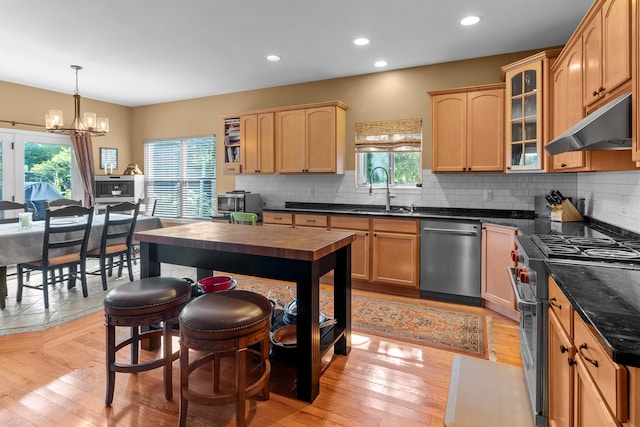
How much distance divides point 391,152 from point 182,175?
3891mm

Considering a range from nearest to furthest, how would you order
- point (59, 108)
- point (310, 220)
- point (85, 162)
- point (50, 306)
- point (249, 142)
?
point (50, 306)
point (310, 220)
point (249, 142)
point (59, 108)
point (85, 162)

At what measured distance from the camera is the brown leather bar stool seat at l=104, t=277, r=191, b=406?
192 cm

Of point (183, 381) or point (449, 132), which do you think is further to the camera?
point (449, 132)

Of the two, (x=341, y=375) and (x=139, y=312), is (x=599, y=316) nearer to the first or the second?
(x=341, y=375)

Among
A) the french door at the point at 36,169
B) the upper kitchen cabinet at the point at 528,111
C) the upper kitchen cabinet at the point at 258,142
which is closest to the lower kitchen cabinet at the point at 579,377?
the upper kitchen cabinet at the point at 528,111

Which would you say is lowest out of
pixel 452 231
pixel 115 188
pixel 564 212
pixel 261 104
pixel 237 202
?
pixel 452 231

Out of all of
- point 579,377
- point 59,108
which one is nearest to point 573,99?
point 579,377

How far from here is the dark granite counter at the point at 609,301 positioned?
86 cm

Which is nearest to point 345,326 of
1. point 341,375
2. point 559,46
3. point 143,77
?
point 341,375

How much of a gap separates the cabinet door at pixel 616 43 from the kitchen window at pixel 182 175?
5368 mm

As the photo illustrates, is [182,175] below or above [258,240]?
above

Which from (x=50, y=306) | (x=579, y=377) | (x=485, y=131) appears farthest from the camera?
(x=485, y=131)

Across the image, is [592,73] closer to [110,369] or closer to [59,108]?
[110,369]

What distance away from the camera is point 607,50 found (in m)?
1.90
